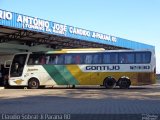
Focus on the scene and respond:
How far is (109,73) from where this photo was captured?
1217 inches

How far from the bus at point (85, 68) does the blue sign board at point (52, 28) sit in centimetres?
→ 261

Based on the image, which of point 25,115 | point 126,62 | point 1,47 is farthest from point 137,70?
point 25,115

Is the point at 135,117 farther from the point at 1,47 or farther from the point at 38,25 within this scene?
the point at 1,47

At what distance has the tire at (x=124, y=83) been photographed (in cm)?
3055

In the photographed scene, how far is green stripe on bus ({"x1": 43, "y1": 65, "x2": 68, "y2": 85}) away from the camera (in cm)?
3167

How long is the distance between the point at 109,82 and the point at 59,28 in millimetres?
9389

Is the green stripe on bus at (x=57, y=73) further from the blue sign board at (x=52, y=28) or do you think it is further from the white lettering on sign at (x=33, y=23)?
the white lettering on sign at (x=33, y=23)

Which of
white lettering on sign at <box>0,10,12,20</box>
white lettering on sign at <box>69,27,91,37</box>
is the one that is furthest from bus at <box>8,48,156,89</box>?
white lettering on sign at <box>69,27,91,37</box>

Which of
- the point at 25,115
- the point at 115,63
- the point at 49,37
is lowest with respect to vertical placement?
the point at 25,115

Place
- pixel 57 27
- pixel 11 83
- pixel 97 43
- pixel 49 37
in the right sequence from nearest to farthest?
pixel 11 83 → pixel 57 27 → pixel 49 37 → pixel 97 43

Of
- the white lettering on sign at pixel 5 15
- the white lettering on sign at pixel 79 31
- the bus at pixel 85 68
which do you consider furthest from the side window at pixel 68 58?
the white lettering on sign at pixel 79 31

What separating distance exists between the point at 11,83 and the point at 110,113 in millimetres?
21007

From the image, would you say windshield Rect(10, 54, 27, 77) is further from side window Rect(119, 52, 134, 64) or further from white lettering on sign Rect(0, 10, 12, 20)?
side window Rect(119, 52, 134, 64)

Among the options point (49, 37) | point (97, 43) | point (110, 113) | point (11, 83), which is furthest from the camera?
point (97, 43)
